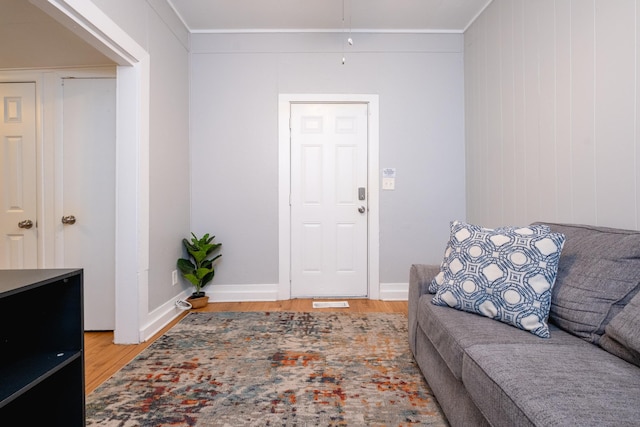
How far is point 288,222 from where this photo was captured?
3289 mm

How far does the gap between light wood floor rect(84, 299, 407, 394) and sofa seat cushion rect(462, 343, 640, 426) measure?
1.84 metres

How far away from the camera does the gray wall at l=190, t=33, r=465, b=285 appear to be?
10.7 feet

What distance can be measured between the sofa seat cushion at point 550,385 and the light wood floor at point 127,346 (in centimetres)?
184

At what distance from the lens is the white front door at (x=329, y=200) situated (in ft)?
10.9

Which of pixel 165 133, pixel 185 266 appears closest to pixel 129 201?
pixel 165 133

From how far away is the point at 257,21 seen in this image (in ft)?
10.1

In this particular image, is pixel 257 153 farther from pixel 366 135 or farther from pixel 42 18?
pixel 42 18

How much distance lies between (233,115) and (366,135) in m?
1.41

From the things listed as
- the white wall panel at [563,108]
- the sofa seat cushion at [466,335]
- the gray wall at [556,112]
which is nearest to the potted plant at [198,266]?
the sofa seat cushion at [466,335]

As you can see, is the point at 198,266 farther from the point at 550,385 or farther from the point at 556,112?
the point at 556,112

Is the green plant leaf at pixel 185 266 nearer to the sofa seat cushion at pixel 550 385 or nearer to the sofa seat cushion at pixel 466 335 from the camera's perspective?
the sofa seat cushion at pixel 466 335

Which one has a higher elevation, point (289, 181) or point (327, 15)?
point (327, 15)

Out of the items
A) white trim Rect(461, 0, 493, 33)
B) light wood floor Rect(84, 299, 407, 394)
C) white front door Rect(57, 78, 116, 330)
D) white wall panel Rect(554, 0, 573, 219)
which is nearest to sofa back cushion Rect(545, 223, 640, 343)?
white wall panel Rect(554, 0, 573, 219)

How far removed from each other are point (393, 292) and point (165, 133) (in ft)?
8.70
